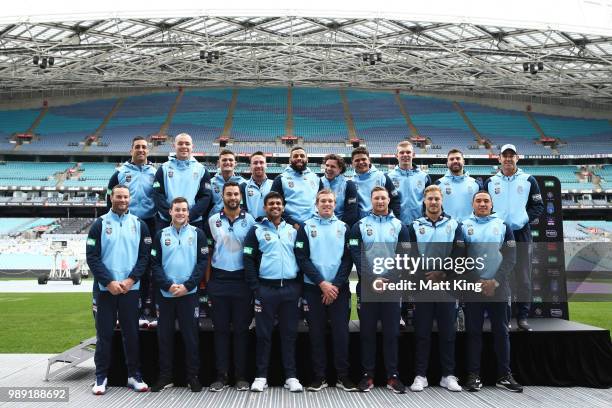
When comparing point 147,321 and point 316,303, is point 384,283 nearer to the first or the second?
point 316,303

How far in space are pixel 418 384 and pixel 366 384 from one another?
0.53m

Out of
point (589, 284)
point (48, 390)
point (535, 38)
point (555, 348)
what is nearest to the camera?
point (48, 390)

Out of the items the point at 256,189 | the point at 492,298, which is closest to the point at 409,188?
the point at 492,298

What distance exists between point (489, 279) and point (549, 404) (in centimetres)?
125

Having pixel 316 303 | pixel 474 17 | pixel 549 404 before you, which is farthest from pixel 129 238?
pixel 474 17

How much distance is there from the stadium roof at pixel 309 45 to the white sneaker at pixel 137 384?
18.2 meters

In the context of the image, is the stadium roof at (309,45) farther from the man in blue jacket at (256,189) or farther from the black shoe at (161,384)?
the black shoe at (161,384)

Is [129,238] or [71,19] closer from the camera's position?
[129,238]

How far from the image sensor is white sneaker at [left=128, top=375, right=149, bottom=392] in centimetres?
507

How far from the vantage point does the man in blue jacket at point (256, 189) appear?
→ 6110mm

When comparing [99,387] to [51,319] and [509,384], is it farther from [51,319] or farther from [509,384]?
[51,319]

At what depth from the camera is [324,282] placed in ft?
16.5

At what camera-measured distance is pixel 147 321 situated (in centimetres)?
593

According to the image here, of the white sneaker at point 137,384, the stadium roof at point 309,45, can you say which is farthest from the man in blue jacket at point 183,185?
the stadium roof at point 309,45
